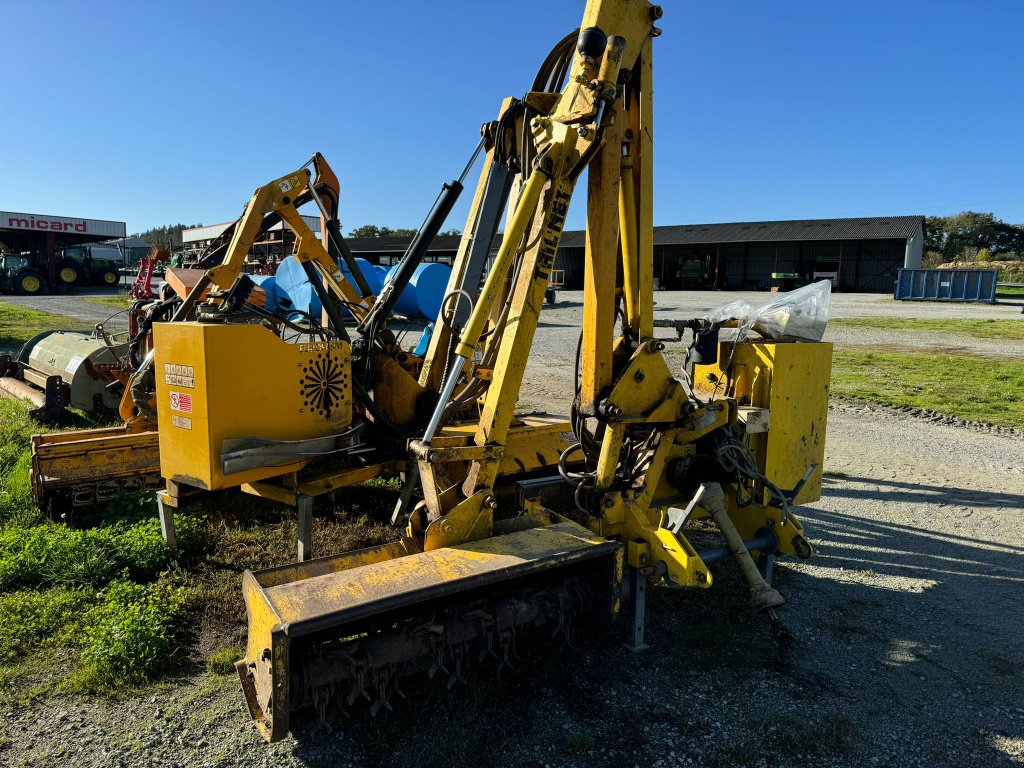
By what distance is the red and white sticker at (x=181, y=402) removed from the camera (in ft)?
14.0

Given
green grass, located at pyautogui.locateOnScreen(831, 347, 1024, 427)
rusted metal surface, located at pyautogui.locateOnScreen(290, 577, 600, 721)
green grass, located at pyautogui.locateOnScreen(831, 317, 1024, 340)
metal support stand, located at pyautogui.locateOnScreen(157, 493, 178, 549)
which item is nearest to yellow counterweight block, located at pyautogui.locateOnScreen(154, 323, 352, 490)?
metal support stand, located at pyautogui.locateOnScreen(157, 493, 178, 549)

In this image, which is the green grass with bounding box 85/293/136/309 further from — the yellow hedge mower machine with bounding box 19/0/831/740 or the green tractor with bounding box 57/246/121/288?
the yellow hedge mower machine with bounding box 19/0/831/740

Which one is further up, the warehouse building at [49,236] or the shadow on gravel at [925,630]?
the warehouse building at [49,236]

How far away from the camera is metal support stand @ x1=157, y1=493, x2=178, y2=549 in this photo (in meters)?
4.95

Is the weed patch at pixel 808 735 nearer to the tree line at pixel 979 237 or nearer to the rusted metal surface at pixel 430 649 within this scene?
the rusted metal surface at pixel 430 649

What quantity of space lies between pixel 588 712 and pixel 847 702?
1260 millimetres

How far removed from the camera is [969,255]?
60.9 meters

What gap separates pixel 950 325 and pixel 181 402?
23406 mm

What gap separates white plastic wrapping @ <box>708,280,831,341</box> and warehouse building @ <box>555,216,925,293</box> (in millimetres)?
39204

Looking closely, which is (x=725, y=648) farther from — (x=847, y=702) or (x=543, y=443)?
(x=543, y=443)

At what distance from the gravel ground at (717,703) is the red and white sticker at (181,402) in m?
1.52

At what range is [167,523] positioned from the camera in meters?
4.97

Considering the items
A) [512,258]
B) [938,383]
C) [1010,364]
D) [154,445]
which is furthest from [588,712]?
[1010,364]

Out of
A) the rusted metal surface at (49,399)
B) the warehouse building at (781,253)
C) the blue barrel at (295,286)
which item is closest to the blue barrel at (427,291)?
the blue barrel at (295,286)
